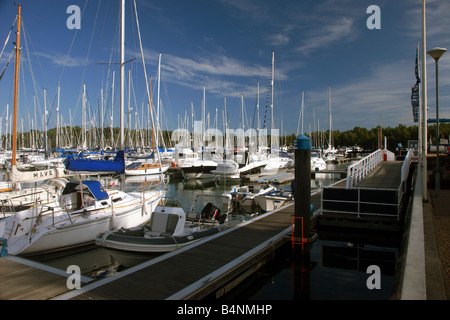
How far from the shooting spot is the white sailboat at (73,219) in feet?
39.5

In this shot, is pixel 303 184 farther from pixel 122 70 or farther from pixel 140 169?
pixel 140 169

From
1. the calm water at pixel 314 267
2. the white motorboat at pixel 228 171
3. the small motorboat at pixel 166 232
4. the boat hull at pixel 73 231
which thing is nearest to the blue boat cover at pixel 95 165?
the boat hull at pixel 73 231

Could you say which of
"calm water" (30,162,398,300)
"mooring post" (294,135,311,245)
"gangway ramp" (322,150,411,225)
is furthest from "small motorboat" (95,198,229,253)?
"gangway ramp" (322,150,411,225)

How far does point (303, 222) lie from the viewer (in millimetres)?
11516

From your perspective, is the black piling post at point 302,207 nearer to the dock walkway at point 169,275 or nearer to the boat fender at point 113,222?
the dock walkway at point 169,275

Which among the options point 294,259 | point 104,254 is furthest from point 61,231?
point 294,259

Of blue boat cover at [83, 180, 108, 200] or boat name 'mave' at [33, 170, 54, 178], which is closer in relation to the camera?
blue boat cover at [83, 180, 108, 200]

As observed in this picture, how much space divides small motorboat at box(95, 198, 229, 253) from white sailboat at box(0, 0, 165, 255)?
2.46 meters

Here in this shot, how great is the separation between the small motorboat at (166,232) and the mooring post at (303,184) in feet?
11.1

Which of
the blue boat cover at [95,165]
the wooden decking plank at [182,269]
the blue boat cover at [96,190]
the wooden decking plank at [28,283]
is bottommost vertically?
the wooden decking plank at [28,283]

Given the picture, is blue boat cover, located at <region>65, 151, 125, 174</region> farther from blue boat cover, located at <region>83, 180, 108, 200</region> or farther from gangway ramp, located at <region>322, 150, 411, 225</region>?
gangway ramp, located at <region>322, 150, 411, 225</region>

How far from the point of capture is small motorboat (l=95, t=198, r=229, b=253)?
1054 cm
